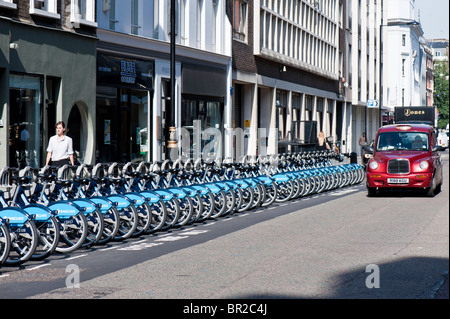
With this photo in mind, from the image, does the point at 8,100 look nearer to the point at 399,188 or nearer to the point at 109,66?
the point at 109,66

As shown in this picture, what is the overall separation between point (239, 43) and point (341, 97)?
943 inches

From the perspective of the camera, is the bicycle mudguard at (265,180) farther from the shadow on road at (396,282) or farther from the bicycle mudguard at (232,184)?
the shadow on road at (396,282)

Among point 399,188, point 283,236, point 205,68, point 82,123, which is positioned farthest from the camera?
point 205,68

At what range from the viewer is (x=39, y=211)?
10281mm

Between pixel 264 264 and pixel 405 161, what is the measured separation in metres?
11.6

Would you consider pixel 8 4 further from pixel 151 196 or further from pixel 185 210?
pixel 151 196

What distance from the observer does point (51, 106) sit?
67.7 feet

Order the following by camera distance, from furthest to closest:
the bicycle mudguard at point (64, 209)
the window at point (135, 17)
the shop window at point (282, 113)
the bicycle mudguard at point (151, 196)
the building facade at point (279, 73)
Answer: the shop window at point (282, 113)
the building facade at point (279, 73)
the window at point (135, 17)
the bicycle mudguard at point (151, 196)
the bicycle mudguard at point (64, 209)

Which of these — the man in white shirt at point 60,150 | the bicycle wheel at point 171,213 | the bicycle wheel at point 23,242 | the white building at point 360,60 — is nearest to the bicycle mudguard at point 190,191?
the bicycle wheel at point 171,213

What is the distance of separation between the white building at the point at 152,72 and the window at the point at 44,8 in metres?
2.72

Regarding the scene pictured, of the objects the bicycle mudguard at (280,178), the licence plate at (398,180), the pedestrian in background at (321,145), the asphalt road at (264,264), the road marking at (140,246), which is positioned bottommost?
the road marking at (140,246)

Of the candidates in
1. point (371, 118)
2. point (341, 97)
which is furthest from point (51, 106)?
point (371, 118)

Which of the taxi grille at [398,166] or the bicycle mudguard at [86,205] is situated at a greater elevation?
the taxi grille at [398,166]

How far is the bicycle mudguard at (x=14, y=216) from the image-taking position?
978 centimetres
